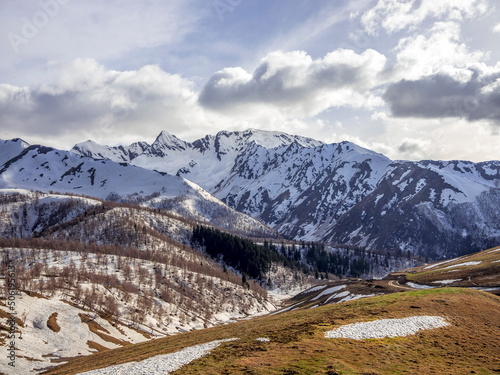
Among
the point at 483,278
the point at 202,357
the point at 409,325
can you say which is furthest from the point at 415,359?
the point at 483,278

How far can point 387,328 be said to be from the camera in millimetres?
46750

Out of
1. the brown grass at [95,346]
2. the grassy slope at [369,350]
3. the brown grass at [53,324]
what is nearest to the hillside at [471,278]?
the grassy slope at [369,350]

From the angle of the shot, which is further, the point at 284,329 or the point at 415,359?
the point at 284,329

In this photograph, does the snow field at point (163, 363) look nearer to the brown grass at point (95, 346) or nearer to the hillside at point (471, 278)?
the brown grass at point (95, 346)

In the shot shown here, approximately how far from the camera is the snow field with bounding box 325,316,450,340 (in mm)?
44438

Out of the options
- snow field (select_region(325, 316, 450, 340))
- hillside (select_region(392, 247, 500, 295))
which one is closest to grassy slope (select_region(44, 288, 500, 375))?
snow field (select_region(325, 316, 450, 340))

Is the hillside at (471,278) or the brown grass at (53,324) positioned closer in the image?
the hillside at (471,278)

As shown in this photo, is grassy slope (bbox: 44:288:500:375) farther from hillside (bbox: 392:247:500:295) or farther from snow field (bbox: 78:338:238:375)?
hillside (bbox: 392:247:500:295)

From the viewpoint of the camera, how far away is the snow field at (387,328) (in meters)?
44.4

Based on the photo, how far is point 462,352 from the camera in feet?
134

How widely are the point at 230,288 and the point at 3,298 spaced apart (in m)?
110

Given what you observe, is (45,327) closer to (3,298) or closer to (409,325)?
(3,298)

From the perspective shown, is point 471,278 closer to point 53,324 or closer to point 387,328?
point 387,328

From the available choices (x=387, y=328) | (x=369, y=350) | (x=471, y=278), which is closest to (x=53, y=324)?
(x=387, y=328)
